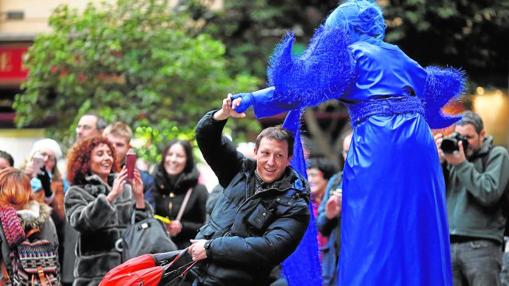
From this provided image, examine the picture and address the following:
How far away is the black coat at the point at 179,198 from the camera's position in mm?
8562

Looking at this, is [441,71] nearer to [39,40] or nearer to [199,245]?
[199,245]

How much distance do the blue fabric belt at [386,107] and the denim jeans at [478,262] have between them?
A: 7.90ft

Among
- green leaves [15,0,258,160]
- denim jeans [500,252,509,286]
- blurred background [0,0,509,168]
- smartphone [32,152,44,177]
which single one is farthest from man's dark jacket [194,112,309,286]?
green leaves [15,0,258,160]

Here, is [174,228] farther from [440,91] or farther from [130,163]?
[440,91]

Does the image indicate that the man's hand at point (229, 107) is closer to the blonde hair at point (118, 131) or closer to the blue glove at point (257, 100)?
the blue glove at point (257, 100)

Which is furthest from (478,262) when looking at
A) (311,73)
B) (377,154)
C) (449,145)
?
(311,73)

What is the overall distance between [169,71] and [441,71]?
7.29 metres

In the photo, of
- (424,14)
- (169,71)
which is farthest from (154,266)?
(424,14)

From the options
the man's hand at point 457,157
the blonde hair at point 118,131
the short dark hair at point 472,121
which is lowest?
the man's hand at point 457,157

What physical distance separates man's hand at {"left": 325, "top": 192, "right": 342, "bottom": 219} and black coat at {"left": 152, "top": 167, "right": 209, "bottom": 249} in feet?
3.54

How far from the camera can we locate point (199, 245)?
5.74 meters

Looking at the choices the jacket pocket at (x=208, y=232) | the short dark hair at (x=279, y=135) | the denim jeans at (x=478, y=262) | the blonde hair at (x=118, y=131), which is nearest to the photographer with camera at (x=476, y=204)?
the denim jeans at (x=478, y=262)

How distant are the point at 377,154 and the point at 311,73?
0.61m

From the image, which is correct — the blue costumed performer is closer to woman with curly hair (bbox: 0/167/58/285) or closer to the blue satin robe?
the blue satin robe
